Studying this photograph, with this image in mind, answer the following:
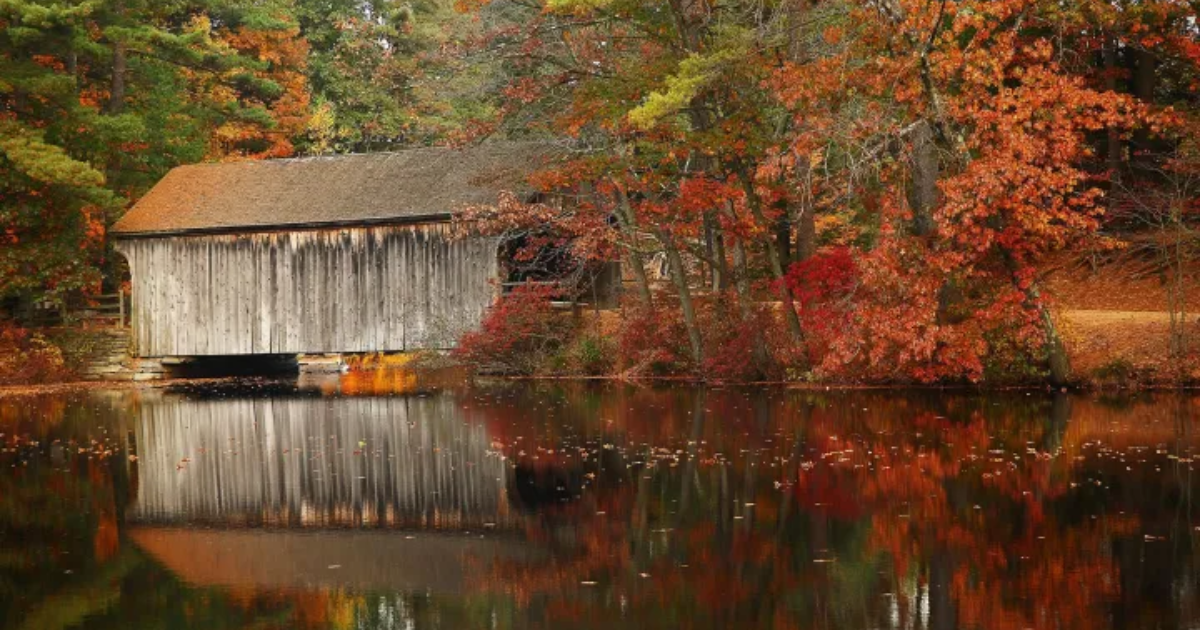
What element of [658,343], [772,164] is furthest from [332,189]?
[772,164]

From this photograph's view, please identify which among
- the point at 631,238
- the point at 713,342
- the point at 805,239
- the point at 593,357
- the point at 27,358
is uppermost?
the point at 631,238

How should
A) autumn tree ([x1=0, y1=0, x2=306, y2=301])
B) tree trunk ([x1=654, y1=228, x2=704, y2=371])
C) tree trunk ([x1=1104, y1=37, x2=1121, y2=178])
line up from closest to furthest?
tree trunk ([x1=1104, y1=37, x2=1121, y2=178]) < tree trunk ([x1=654, y1=228, x2=704, y2=371]) < autumn tree ([x1=0, y1=0, x2=306, y2=301])

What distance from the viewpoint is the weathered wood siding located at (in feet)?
96.5

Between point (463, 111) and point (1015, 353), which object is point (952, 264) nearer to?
point (1015, 353)

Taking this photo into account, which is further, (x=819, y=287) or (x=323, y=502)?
(x=819, y=287)

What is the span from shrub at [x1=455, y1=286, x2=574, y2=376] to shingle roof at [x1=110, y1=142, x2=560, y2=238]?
2.50m

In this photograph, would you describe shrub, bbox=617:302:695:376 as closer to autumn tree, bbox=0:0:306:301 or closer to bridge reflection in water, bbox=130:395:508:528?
bridge reflection in water, bbox=130:395:508:528

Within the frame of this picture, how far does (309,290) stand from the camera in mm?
30641

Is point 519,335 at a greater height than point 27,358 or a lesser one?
greater

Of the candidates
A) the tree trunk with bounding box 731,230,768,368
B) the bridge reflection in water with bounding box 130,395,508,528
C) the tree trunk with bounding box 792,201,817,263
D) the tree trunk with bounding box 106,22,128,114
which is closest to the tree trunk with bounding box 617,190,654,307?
the tree trunk with bounding box 731,230,768,368

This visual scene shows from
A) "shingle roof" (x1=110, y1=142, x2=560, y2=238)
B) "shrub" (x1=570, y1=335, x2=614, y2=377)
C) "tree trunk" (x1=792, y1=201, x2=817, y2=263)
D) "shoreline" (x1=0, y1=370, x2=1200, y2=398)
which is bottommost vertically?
"shoreline" (x1=0, y1=370, x2=1200, y2=398)

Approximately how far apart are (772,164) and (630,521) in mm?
9332

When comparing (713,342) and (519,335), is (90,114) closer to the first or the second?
(519,335)

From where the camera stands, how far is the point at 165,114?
3462 cm
